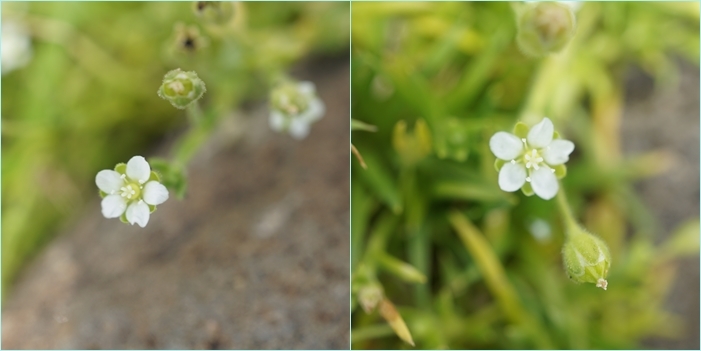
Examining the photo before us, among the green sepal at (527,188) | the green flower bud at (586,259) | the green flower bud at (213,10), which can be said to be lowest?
the green flower bud at (586,259)

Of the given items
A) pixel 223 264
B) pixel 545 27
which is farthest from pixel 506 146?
pixel 223 264

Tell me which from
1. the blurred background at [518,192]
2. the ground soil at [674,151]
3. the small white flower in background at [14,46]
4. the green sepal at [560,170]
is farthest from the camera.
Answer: the small white flower in background at [14,46]

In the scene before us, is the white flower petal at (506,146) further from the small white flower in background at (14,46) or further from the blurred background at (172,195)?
the small white flower in background at (14,46)

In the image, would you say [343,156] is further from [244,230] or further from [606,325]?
[606,325]

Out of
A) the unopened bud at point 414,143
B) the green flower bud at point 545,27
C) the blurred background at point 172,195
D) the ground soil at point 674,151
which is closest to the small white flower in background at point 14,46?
the blurred background at point 172,195

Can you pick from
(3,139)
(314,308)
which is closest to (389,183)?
(314,308)

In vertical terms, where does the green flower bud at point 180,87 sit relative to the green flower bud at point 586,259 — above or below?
above
